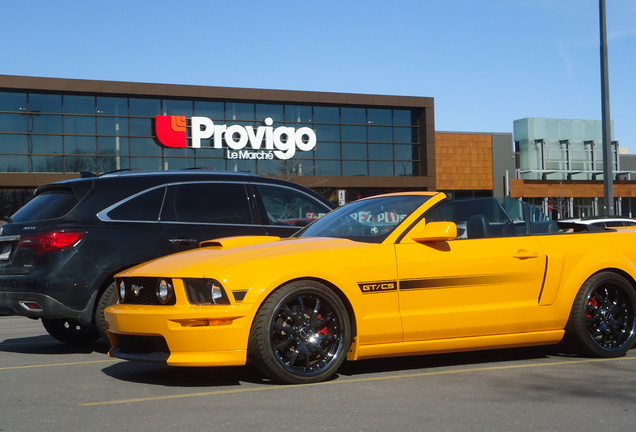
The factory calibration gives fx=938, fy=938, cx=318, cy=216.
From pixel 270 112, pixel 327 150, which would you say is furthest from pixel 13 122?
pixel 327 150

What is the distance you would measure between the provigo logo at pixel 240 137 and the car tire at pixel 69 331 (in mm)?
37303

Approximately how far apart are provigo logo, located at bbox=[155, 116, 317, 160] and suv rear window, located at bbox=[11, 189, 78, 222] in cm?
3777

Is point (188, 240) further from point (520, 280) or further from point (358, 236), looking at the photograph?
point (520, 280)

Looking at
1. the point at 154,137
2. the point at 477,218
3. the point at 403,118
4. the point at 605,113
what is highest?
the point at 403,118

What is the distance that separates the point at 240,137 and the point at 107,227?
39.8m

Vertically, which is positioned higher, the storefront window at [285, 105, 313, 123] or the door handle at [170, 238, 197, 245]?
the storefront window at [285, 105, 313, 123]

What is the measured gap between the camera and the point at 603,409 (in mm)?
5645

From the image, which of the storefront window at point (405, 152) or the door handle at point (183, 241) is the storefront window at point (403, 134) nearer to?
the storefront window at point (405, 152)

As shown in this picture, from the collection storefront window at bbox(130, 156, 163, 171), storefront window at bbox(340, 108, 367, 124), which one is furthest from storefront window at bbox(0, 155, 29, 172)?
storefront window at bbox(340, 108, 367, 124)

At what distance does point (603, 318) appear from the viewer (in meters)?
7.80

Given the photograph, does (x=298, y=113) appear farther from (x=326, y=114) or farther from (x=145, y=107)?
(x=145, y=107)

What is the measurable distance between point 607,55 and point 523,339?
47.2ft

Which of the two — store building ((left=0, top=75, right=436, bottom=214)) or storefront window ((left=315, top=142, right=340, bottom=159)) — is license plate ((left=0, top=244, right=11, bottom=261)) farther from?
storefront window ((left=315, top=142, right=340, bottom=159))

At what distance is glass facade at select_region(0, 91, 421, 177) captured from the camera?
44.6 metres
